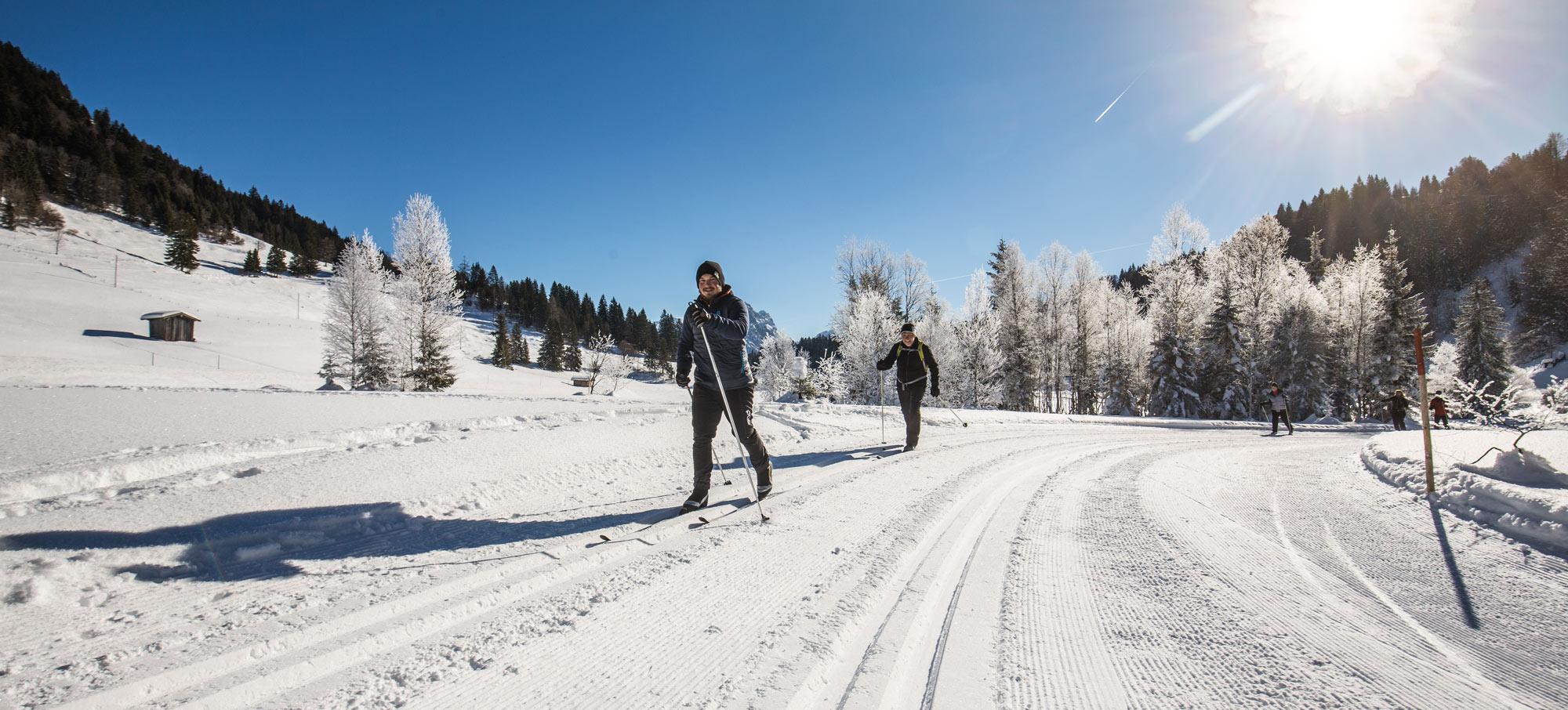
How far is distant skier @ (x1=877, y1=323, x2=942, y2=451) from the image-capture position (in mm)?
7023

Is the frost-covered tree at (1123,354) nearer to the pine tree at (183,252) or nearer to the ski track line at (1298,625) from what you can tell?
the ski track line at (1298,625)

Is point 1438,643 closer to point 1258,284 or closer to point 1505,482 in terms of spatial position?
point 1505,482

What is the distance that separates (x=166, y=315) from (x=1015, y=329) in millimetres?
57475

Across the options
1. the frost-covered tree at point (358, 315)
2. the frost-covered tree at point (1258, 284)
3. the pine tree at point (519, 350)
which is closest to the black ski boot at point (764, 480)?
the frost-covered tree at point (1258, 284)

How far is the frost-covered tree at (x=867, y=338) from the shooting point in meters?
29.8

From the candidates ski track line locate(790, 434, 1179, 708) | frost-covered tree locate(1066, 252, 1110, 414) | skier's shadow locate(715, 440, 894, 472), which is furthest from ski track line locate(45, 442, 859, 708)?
frost-covered tree locate(1066, 252, 1110, 414)

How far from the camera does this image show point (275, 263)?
7150 centimetres

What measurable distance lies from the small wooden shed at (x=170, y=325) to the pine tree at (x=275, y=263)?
40.3 m

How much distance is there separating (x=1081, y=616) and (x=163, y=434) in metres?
8.21

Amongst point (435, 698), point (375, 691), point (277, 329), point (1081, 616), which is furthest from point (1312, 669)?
point (277, 329)

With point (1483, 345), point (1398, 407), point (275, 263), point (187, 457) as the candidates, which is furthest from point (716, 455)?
point (275, 263)

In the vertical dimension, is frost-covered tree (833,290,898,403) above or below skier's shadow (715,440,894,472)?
above

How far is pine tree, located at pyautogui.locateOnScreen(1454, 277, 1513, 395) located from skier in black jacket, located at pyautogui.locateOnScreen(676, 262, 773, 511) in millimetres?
45096

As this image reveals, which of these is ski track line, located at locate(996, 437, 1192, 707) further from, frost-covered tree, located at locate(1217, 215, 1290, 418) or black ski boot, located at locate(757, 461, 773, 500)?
frost-covered tree, located at locate(1217, 215, 1290, 418)
